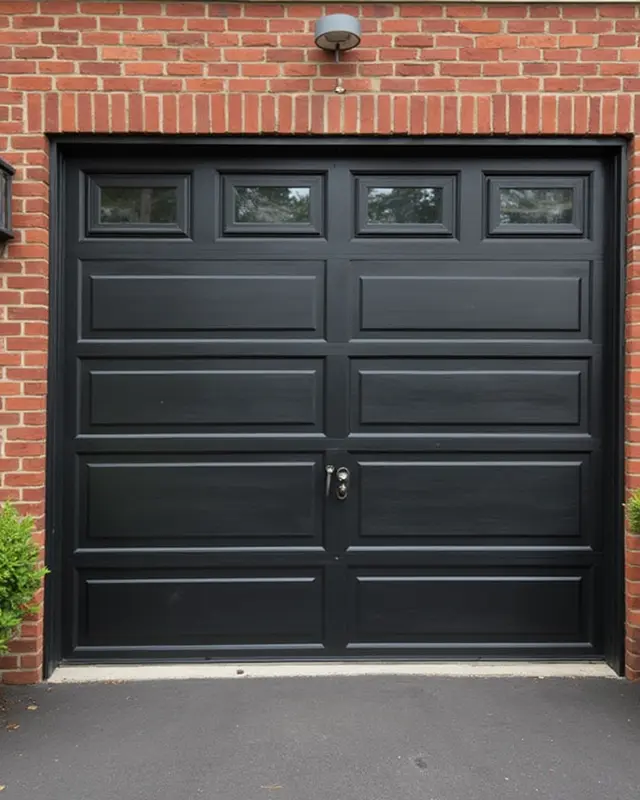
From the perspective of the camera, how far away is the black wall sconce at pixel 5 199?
9.93ft

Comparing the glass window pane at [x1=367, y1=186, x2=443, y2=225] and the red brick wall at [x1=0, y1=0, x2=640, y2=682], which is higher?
the red brick wall at [x1=0, y1=0, x2=640, y2=682]

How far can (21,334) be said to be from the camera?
10.4ft

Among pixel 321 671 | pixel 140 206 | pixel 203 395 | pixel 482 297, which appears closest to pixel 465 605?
pixel 321 671

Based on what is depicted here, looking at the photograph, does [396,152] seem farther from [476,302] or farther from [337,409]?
[337,409]

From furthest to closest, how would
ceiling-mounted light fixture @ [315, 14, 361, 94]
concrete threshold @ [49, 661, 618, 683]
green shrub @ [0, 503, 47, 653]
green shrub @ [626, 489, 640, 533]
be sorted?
concrete threshold @ [49, 661, 618, 683]
ceiling-mounted light fixture @ [315, 14, 361, 94]
green shrub @ [626, 489, 640, 533]
green shrub @ [0, 503, 47, 653]

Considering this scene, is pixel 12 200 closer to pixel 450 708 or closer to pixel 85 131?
pixel 85 131

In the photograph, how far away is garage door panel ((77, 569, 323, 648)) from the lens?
339cm

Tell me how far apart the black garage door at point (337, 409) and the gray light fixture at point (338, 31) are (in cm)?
53

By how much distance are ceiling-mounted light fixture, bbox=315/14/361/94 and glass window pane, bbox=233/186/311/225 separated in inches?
27.5

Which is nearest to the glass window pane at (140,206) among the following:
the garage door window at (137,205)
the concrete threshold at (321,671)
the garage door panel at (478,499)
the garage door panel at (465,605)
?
the garage door window at (137,205)

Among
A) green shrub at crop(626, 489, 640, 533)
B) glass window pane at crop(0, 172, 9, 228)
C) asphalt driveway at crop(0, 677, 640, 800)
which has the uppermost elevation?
glass window pane at crop(0, 172, 9, 228)

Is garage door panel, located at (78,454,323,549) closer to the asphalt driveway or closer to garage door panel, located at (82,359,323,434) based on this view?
garage door panel, located at (82,359,323,434)

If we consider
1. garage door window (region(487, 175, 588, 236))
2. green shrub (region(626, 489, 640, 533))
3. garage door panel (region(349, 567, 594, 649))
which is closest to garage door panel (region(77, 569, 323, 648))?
garage door panel (region(349, 567, 594, 649))

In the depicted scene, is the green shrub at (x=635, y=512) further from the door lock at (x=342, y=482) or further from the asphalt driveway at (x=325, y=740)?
the door lock at (x=342, y=482)
